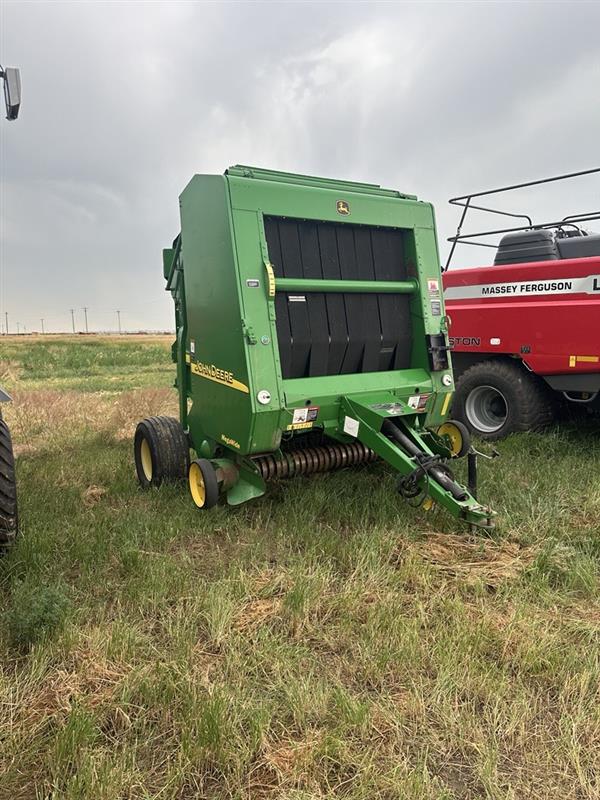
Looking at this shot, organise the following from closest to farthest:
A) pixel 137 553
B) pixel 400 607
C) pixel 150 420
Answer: pixel 400 607
pixel 137 553
pixel 150 420

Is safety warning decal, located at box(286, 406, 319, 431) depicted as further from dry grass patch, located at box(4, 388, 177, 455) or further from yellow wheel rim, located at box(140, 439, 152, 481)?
dry grass patch, located at box(4, 388, 177, 455)

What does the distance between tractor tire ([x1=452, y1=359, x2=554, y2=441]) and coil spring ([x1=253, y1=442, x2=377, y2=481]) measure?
2.21 metres

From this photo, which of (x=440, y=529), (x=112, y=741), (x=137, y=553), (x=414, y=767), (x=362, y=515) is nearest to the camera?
(x=414, y=767)

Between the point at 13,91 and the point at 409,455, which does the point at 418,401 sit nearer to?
the point at 409,455

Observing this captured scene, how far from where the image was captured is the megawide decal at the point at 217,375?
359 centimetres

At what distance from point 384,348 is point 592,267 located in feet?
7.72

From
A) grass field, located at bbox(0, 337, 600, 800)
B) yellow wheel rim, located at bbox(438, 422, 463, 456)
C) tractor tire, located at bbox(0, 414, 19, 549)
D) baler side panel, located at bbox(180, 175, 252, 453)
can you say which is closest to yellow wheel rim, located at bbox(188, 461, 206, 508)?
grass field, located at bbox(0, 337, 600, 800)

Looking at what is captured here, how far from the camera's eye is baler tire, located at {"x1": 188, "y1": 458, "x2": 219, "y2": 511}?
146 inches

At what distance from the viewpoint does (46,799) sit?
5.55 feet

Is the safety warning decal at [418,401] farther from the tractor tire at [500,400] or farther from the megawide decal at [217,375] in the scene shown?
the tractor tire at [500,400]

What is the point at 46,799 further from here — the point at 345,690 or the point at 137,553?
the point at 137,553

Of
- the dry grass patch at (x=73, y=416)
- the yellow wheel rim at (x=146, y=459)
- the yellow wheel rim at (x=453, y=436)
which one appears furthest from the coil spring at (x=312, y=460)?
the dry grass patch at (x=73, y=416)

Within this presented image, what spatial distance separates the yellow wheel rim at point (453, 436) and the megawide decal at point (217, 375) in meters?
1.81

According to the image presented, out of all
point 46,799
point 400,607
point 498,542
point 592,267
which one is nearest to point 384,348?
point 498,542
